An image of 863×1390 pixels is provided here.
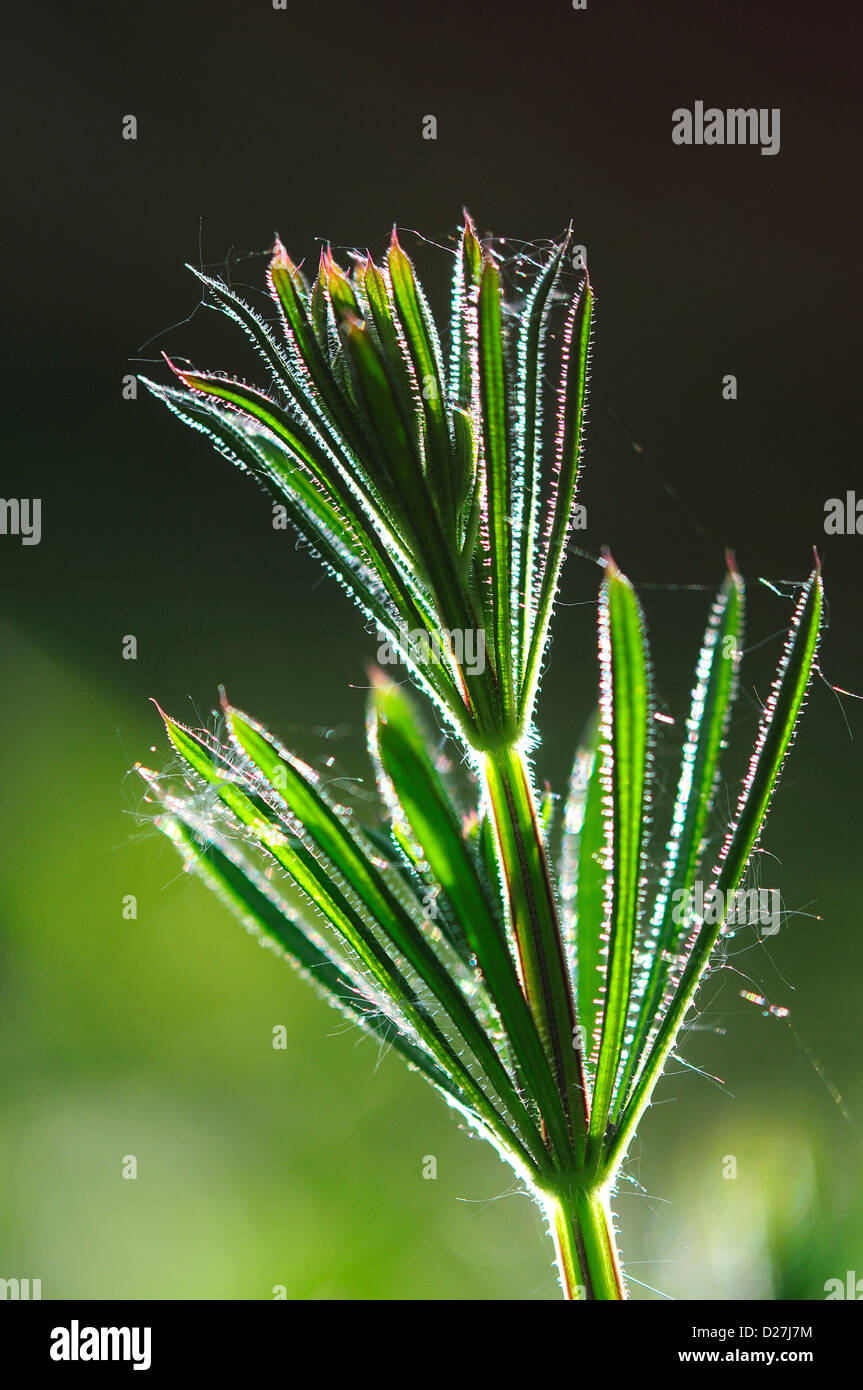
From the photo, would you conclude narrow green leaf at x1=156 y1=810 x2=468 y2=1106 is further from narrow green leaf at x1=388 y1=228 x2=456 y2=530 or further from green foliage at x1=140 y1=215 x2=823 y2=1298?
narrow green leaf at x1=388 y1=228 x2=456 y2=530

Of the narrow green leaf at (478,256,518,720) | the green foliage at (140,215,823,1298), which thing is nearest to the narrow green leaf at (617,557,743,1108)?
the green foliage at (140,215,823,1298)

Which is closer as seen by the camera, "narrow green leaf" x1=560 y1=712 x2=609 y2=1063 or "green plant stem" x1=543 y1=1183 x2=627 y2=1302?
"green plant stem" x1=543 y1=1183 x2=627 y2=1302

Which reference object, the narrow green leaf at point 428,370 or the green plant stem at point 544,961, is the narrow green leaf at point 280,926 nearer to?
the green plant stem at point 544,961

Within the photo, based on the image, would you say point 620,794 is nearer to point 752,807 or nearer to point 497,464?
point 752,807

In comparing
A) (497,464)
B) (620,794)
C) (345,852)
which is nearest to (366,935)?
(345,852)

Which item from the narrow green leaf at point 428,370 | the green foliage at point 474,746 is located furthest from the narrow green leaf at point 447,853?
the narrow green leaf at point 428,370

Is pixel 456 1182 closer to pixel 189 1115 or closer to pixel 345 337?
pixel 189 1115
